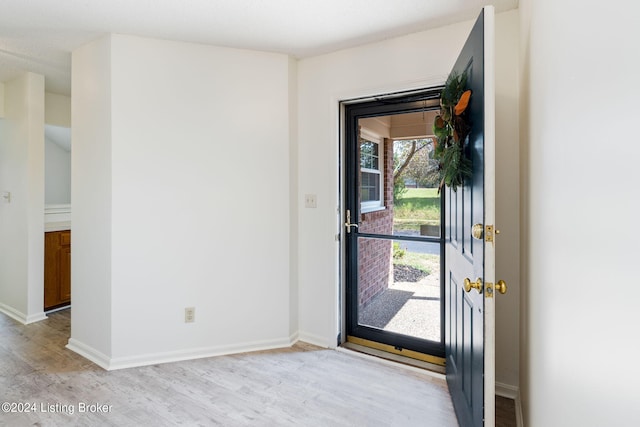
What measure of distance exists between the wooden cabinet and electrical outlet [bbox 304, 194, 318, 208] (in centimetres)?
287

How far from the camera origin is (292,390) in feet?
7.30

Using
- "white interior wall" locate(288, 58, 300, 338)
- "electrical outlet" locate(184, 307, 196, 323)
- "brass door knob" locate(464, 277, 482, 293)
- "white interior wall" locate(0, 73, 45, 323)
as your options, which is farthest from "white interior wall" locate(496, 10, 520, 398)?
"white interior wall" locate(0, 73, 45, 323)

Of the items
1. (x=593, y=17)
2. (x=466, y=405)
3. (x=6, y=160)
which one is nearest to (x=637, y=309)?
(x=593, y=17)

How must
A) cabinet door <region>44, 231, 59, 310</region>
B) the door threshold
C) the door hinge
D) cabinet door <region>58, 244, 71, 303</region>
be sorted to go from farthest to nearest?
cabinet door <region>58, 244, 71, 303</region> → cabinet door <region>44, 231, 59, 310</region> → the door threshold → the door hinge

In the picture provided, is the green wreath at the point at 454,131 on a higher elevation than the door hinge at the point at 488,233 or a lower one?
higher

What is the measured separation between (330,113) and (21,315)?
372 cm

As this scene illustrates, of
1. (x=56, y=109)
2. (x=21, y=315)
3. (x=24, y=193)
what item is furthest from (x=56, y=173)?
(x=21, y=315)

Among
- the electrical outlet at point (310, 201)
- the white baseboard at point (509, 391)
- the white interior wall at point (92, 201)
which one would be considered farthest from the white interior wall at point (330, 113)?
the white interior wall at point (92, 201)

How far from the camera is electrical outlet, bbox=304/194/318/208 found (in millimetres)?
2879

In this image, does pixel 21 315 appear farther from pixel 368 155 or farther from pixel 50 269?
pixel 368 155

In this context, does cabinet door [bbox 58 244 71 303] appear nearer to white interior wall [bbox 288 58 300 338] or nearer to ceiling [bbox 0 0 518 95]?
ceiling [bbox 0 0 518 95]

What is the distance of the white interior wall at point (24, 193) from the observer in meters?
3.29

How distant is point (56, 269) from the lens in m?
3.66

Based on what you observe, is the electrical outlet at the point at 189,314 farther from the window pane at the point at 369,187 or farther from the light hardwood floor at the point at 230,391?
the window pane at the point at 369,187
